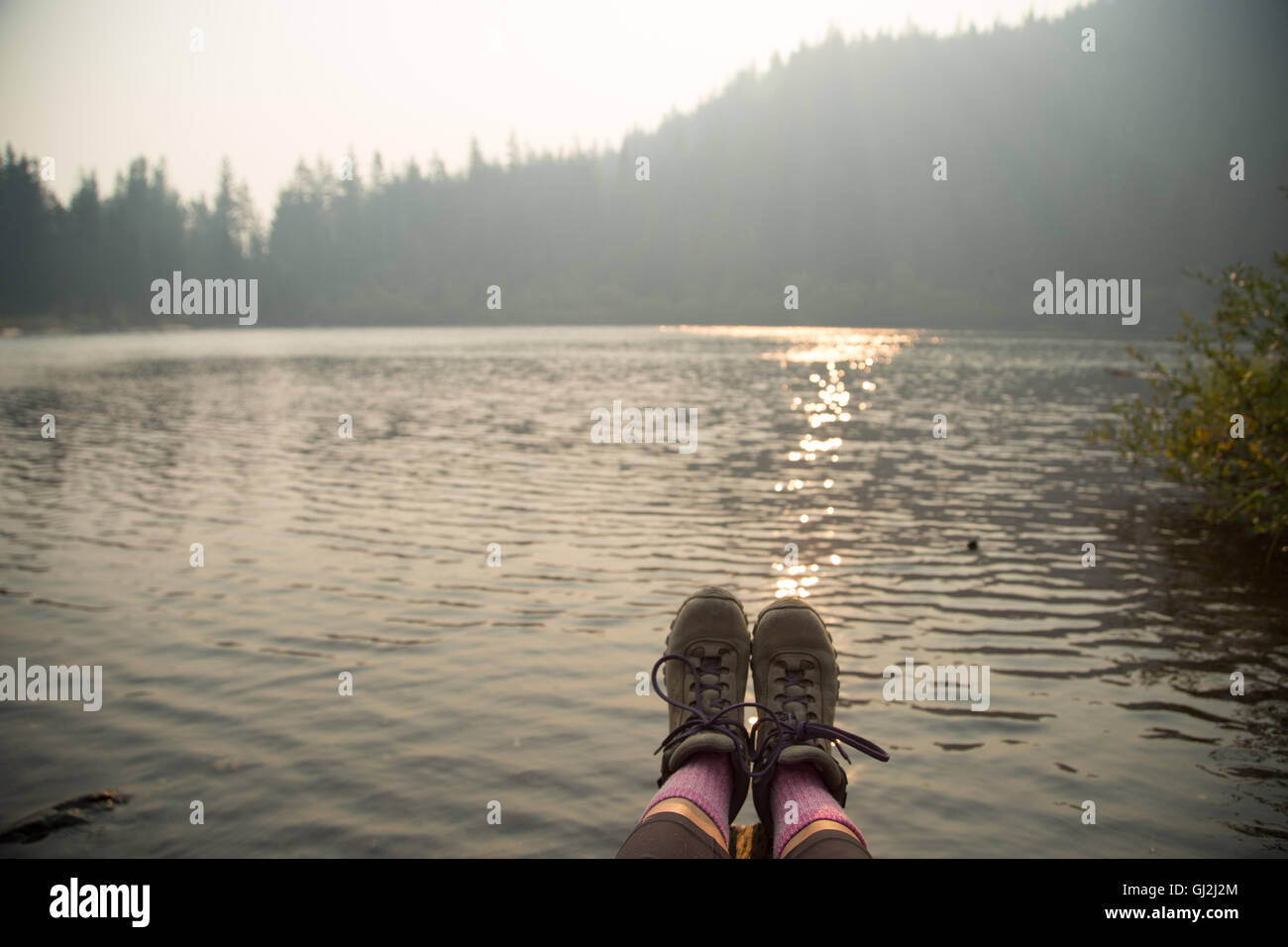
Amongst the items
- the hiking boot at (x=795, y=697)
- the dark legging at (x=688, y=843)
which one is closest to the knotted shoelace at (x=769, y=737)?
the hiking boot at (x=795, y=697)

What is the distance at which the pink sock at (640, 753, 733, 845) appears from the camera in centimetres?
372

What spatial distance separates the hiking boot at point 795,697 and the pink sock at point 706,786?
0.17 m

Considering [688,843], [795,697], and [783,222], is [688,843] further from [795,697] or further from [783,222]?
[783,222]

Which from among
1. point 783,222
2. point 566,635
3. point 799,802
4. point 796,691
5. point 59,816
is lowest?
point 59,816

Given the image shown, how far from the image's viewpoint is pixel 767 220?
168750 mm

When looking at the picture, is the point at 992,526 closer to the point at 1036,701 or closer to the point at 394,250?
the point at 1036,701

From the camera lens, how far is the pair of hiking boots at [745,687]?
4.22 meters

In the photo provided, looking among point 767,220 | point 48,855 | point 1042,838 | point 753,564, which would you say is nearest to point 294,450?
point 753,564

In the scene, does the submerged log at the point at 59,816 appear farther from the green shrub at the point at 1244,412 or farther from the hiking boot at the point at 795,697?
the green shrub at the point at 1244,412

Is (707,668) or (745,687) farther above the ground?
(707,668)

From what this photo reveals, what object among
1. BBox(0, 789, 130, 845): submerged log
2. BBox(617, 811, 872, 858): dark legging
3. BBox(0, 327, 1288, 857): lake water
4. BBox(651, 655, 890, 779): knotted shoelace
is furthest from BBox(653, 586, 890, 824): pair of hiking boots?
BBox(0, 789, 130, 845): submerged log

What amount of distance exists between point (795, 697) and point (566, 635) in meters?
4.16

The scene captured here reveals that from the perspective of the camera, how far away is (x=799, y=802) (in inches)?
148

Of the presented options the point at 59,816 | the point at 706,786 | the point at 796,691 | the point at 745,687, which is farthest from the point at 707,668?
the point at 59,816
